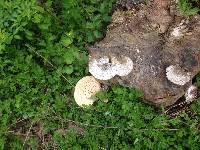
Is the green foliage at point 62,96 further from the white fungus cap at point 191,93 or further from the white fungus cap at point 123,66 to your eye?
the white fungus cap at point 123,66

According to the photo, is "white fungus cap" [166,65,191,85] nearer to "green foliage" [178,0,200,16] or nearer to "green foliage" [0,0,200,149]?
"green foliage" [0,0,200,149]

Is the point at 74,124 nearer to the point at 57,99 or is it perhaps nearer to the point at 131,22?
the point at 57,99

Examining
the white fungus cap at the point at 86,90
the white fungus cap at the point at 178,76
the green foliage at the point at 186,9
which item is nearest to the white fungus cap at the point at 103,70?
the white fungus cap at the point at 86,90

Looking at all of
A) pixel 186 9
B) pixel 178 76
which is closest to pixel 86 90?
pixel 178 76

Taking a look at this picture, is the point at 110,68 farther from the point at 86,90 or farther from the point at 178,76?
the point at 178,76

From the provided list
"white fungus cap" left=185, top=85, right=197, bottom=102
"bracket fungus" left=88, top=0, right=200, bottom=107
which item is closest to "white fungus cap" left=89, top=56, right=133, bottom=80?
"bracket fungus" left=88, top=0, right=200, bottom=107
